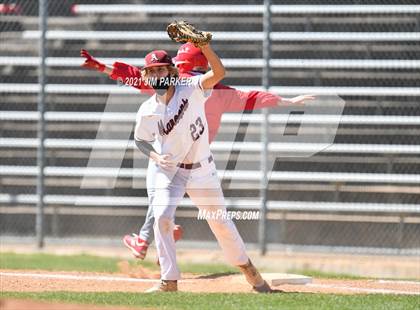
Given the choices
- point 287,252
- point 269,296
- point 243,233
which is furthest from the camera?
point 243,233

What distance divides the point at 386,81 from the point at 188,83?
600cm

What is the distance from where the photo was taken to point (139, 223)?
15680 millimetres

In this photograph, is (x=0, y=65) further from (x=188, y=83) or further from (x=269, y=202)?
(x=188, y=83)

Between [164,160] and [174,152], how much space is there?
0.14 metres

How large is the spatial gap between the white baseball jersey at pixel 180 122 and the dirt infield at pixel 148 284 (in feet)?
5.15

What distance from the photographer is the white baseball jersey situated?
30.0ft

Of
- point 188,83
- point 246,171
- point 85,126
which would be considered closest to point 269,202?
point 246,171

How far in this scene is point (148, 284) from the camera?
10.7 metres

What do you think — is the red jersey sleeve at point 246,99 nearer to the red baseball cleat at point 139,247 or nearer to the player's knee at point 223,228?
the player's knee at point 223,228

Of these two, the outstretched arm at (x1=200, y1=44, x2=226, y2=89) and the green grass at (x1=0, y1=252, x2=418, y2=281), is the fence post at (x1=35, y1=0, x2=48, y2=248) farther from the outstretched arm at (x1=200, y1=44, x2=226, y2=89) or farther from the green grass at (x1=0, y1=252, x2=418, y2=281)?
the outstretched arm at (x1=200, y1=44, x2=226, y2=89)

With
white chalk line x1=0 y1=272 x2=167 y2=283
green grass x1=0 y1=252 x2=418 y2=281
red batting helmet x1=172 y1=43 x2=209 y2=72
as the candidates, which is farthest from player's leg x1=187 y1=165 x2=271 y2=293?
green grass x1=0 y1=252 x2=418 y2=281

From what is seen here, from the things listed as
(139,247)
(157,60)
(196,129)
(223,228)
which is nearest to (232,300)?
(223,228)

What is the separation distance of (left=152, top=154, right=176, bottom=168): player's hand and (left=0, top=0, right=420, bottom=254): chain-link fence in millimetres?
5191

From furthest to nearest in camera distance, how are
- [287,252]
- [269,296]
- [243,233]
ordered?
[243,233]
[287,252]
[269,296]
